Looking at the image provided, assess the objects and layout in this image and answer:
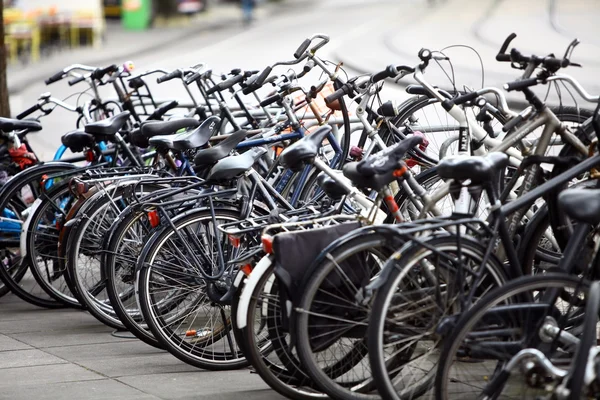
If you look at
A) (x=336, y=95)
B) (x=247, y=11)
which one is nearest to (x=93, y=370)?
(x=336, y=95)

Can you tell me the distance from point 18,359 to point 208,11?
41619 millimetres

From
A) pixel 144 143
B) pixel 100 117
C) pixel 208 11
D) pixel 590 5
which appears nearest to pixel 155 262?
pixel 144 143

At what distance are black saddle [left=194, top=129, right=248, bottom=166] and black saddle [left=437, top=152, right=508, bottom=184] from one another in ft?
5.33

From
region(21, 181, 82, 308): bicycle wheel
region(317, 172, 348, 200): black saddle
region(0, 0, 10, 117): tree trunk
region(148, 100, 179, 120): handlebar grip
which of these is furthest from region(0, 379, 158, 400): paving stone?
region(0, 0, 10, 117): tree trunk

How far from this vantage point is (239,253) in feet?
18.2

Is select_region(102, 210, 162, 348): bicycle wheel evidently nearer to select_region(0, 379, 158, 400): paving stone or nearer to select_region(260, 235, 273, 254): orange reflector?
select_region(0, 379, 158, 400): paving stone

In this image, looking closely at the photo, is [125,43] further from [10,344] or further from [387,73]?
[387,73]

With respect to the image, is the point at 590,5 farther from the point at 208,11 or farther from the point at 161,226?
the point at 161,226

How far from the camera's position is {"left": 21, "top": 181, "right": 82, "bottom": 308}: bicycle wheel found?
671 centimetres

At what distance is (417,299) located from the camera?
14.3 ft

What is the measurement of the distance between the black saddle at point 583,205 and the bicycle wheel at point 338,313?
78cm

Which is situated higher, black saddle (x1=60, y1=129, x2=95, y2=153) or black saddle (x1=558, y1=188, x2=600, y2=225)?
black saddle (x1=558, y1=188, x2=600, y2=225)

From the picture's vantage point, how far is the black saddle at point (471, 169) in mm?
4285

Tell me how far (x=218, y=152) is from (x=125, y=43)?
27.7 m
